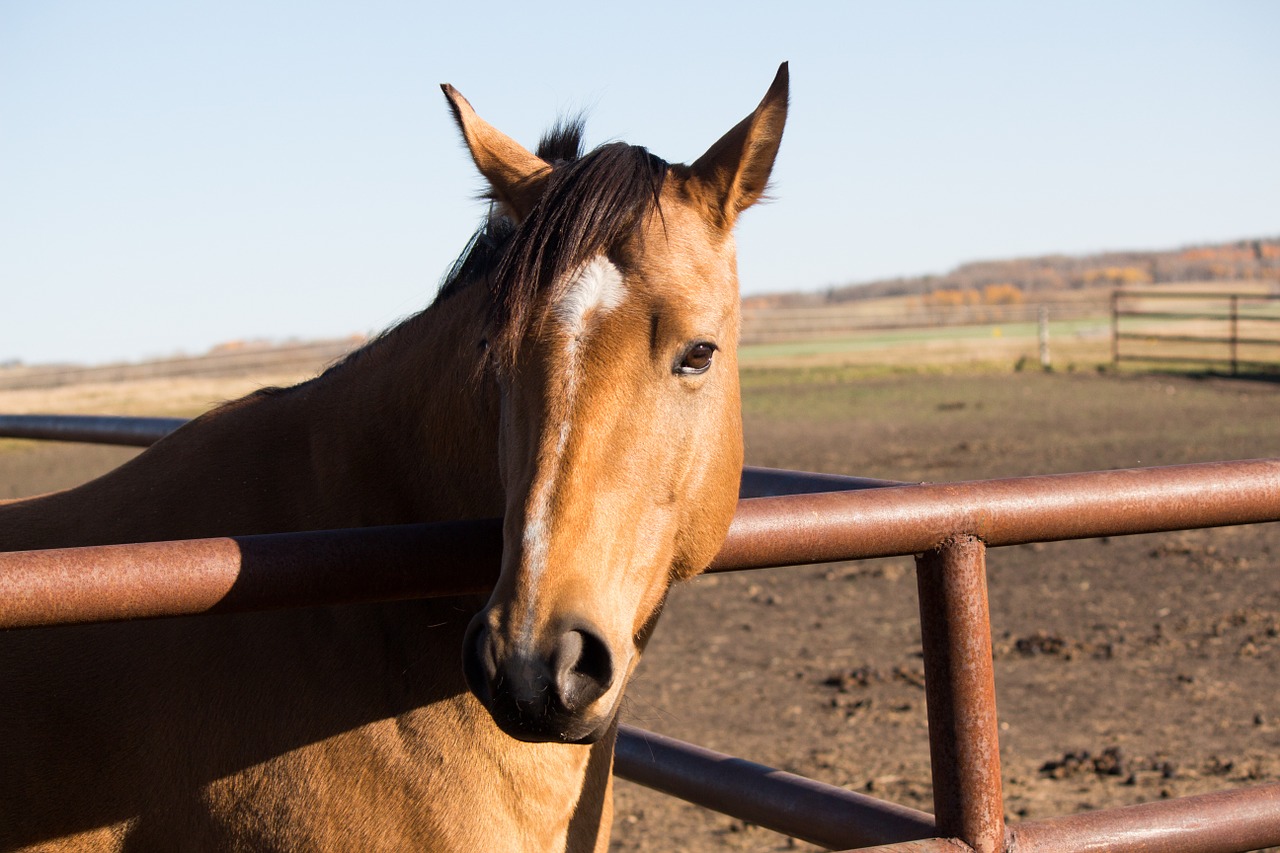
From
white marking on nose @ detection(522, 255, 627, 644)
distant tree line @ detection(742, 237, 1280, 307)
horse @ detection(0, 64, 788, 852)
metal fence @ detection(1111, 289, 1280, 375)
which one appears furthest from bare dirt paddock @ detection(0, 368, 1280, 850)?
distant tree line @ detection(742, 237, 1280, 307)

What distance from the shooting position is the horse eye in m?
1.92

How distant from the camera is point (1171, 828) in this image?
176 centimetres

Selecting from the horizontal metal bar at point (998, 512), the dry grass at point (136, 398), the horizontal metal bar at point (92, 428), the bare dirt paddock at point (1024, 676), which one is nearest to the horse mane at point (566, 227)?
the horizontal metal bar at point (998, 512)

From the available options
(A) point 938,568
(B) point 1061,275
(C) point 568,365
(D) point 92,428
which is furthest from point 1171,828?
(B) point 1061,275

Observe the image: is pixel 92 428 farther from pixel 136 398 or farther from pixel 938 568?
pixel 136 398

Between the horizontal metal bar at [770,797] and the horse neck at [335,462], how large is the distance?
0.68 m

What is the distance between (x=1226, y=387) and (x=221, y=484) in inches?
833

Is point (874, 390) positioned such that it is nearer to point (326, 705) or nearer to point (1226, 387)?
point (1226, 387)

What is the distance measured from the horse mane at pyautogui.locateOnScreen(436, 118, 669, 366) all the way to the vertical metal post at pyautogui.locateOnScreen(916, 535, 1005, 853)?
2.54ft

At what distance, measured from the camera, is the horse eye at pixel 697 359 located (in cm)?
192

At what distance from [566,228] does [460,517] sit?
64 centimetres

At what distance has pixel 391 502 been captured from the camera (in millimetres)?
2238

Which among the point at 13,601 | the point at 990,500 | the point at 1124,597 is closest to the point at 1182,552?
the point at 1124,597

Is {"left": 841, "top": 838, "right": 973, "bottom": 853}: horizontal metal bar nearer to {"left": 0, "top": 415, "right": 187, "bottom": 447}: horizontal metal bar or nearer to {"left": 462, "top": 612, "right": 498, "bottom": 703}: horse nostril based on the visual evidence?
{"left": 462, "top": 612, "right": 498, "bottom": 703}: horse nostril
